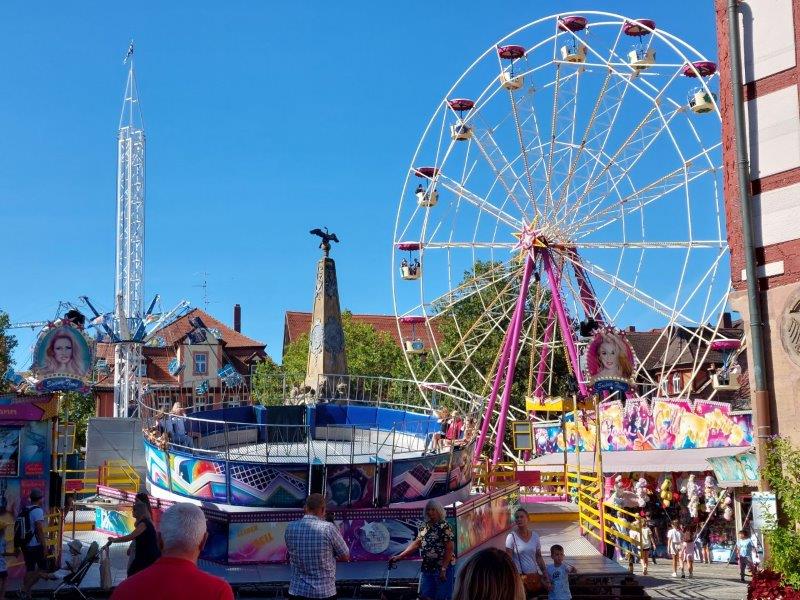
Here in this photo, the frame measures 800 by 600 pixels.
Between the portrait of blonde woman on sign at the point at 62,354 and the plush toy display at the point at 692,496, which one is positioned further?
the plush toy display at the point at 692,496

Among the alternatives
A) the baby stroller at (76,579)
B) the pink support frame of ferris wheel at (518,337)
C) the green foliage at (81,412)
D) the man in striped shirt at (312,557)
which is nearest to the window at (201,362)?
the green foliage at (81,412)

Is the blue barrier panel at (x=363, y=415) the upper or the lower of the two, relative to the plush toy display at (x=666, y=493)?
upper

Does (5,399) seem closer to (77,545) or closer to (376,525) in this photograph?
(77,545)

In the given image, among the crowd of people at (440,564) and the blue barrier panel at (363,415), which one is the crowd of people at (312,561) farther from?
the blue barrier panel at (363,415)

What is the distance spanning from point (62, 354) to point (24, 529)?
8.04m

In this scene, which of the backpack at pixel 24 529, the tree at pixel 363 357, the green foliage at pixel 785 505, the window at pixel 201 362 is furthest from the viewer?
the window at pixel 201 362

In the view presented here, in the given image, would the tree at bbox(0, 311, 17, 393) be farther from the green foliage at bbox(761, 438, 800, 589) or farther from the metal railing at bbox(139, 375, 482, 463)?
the green foliage at bbox(761, 438, 800, 589)

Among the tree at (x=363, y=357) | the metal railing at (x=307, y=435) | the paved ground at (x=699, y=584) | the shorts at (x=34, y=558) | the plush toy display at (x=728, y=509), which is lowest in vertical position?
the paved ground at (x=699, y=584)

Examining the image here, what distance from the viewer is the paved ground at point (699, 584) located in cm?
1675

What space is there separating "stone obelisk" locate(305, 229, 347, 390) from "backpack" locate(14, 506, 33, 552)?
11.7m

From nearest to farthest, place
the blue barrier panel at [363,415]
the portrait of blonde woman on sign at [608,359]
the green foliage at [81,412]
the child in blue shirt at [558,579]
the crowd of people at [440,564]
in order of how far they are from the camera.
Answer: the crowd of people at [440,564] < the child in blue shirt at [558,579] < the portrait of blonde woman on sign at [608,359] < the blue barrier panel at [363,415] < the green foliage at [81,412]

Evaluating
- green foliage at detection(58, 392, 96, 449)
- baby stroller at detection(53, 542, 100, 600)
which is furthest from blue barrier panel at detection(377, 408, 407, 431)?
green foliage at detection(58, 392, 96, 449)

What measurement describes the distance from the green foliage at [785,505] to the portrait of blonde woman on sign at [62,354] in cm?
1443

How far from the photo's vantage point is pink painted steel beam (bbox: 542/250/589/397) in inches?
1208
